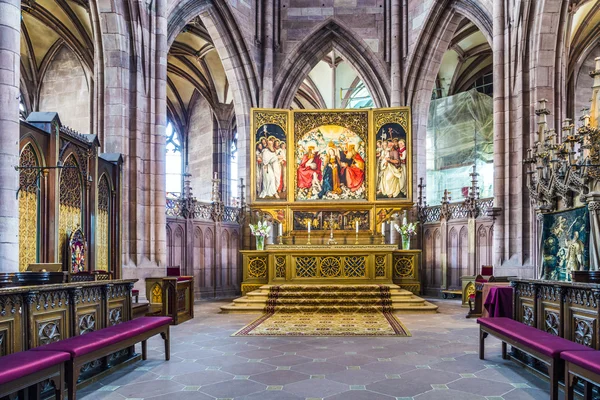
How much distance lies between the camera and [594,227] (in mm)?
7305

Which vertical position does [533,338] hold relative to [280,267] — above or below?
above

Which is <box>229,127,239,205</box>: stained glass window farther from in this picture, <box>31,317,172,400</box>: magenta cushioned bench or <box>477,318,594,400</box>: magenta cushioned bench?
<box>477,318,594,400</box>: magenta cushioned bench

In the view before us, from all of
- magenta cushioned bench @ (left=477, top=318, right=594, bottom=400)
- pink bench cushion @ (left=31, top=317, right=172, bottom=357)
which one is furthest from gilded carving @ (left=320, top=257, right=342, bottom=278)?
pink bench cushion @ (left=31, top=317, right=172, bottom=357)

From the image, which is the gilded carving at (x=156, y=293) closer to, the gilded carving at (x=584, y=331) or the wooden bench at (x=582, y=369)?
the gilded carving at (x=584, y=331)

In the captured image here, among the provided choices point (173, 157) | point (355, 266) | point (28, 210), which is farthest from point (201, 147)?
point (28, 210)

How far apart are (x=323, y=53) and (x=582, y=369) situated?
16.0m

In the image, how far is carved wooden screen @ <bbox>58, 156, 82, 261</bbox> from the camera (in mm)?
7949

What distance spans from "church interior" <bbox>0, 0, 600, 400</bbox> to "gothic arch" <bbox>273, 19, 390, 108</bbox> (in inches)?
2.5

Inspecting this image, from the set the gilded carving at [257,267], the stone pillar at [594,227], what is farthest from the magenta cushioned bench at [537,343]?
the gilded carving at [257,267]

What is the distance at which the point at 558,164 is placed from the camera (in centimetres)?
856

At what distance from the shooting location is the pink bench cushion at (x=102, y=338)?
3.92 meters

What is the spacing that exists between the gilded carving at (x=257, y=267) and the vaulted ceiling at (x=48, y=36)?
853 cm

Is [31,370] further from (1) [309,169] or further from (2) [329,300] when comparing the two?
(1) [309,169]

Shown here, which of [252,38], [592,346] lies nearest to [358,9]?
[252,38]
